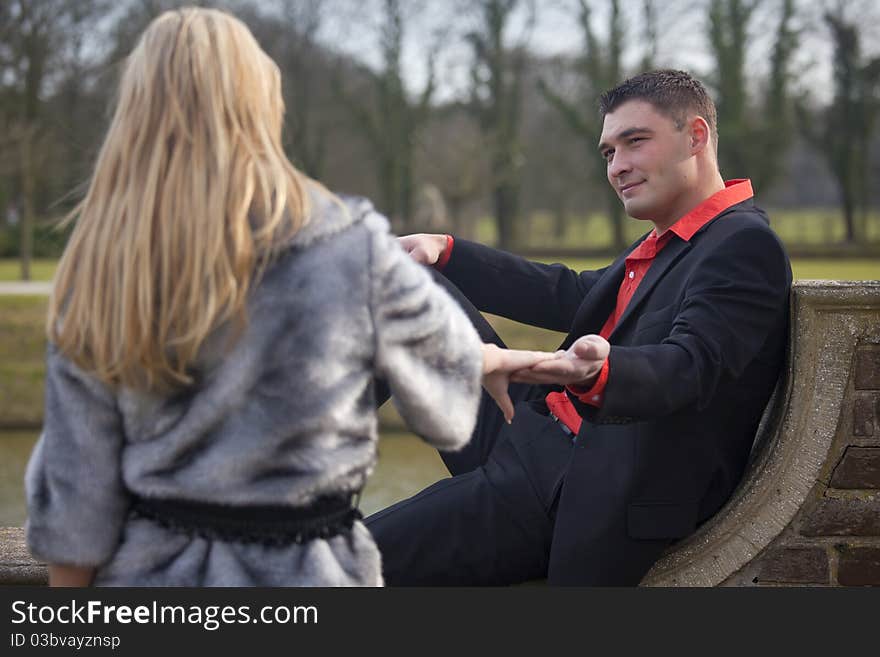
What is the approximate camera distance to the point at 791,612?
2.45 meters

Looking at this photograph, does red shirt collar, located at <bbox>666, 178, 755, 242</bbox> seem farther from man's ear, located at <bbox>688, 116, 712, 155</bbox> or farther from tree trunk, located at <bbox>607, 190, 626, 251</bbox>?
tree trunk, located at <bbox>607, 190, 626, 251</bbox>

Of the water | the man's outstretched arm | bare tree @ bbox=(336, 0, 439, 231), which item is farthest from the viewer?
bare tree @ bbox=(336, 0, 439, 231)

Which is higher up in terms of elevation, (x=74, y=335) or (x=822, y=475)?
(x=74, y=335)

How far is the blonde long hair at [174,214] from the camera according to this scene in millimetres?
1599

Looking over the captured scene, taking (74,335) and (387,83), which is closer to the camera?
(74,335)

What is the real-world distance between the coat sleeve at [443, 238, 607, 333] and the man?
0.11 m

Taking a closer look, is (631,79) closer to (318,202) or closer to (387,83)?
(318,202)

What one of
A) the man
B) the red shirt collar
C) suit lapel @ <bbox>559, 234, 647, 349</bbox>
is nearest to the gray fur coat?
the man

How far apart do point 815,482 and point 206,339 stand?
1.50 m

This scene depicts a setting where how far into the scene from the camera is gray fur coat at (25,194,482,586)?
1650 millimetres

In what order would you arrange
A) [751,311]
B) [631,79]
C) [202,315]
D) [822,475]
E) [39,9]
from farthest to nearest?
[39,9] < [631,79] < [822,475] < [751,311] < [202,315]

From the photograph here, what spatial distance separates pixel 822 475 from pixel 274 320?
4.71 ft

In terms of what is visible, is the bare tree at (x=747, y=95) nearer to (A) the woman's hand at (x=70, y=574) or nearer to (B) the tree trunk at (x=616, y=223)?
(B) the tree trunk at (x=616, y=223)

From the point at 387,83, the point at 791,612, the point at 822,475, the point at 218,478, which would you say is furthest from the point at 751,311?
the point at 387,83
